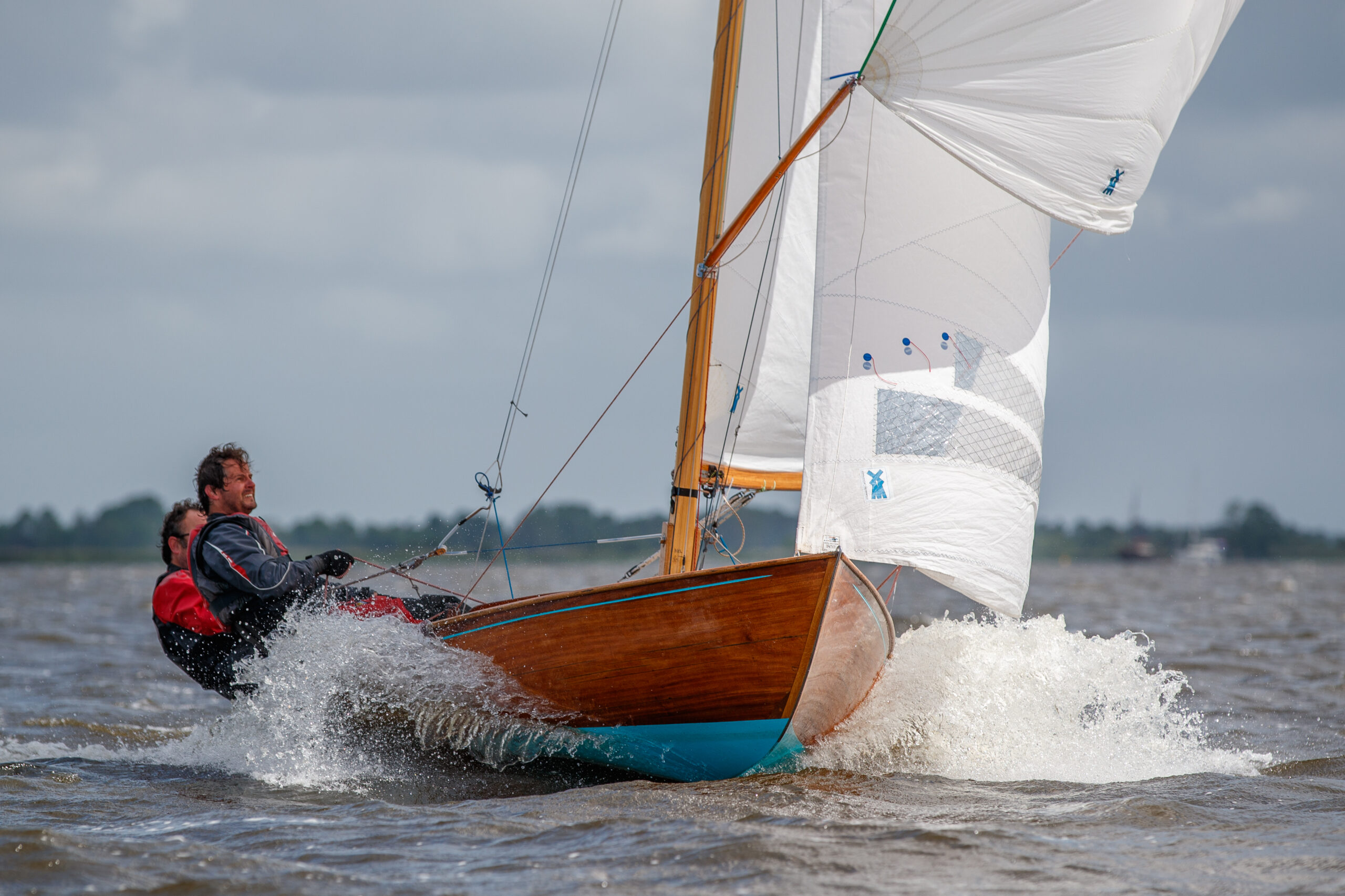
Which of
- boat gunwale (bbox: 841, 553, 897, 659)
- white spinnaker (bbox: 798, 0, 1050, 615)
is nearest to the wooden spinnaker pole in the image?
white spinnaker (bbox: 798, 0, 1050, 615)

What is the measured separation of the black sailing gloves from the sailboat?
61 cm

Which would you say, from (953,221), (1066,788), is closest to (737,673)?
(1066,788)

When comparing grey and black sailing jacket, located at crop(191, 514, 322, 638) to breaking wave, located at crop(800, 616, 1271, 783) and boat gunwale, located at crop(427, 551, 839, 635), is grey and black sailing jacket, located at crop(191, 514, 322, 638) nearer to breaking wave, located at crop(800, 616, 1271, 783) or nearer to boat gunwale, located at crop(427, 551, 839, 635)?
boat gunwale, located at crop(427, 551, 839, 635)

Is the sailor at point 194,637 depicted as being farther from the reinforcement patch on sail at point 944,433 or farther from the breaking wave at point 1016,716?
the reinforcement patch on sail at point 944,433

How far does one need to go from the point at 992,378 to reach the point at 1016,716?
58.8 inches

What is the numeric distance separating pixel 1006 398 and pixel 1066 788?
163cm

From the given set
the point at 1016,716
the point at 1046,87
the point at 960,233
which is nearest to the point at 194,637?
the point at 1016,716

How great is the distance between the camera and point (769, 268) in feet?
19.8

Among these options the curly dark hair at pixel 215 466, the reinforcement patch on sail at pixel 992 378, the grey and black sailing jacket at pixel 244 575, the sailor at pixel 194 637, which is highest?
the reinforcement patch on sail at pixel 992 378

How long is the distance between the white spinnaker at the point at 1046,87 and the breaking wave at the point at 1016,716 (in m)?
1.89

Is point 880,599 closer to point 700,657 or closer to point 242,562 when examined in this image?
point 700,657

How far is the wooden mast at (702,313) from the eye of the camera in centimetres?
486

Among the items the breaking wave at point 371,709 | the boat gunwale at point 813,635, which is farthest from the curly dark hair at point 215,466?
the boat gunwale at point 813,635

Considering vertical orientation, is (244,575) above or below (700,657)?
above
